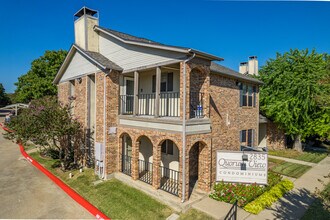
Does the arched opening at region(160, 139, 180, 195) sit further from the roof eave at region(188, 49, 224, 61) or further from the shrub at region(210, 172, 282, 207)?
the roof eave at region(188, 49, 224, 61)

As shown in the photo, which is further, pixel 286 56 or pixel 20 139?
pixel 286 56

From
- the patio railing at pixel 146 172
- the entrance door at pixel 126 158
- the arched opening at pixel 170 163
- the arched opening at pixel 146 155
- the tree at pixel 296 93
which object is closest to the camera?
Answer: the arched opening at pixel 170 163

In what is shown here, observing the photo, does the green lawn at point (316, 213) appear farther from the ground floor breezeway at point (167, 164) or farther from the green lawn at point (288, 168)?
the green lawn at point (288, 168)

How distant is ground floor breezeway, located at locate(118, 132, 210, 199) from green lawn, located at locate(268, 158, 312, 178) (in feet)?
21.0

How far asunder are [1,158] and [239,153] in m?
19.4

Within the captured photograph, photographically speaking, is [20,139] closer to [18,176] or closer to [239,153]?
[18,176]

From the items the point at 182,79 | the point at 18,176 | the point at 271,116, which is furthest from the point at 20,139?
the point at 271,116

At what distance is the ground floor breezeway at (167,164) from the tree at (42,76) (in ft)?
86.1

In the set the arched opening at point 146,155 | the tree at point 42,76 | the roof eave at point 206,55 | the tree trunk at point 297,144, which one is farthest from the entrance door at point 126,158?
the tree at point 42,76

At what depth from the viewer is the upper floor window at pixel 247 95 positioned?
47.6 ft

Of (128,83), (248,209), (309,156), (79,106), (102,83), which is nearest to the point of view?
(248,209)

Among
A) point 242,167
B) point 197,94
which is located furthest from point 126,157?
point 242,167

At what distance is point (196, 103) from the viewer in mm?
10500

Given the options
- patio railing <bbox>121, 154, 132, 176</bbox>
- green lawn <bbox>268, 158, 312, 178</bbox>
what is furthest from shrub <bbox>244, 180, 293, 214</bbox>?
patio railing <bbox>121, 154, 132, 176</bbox>
